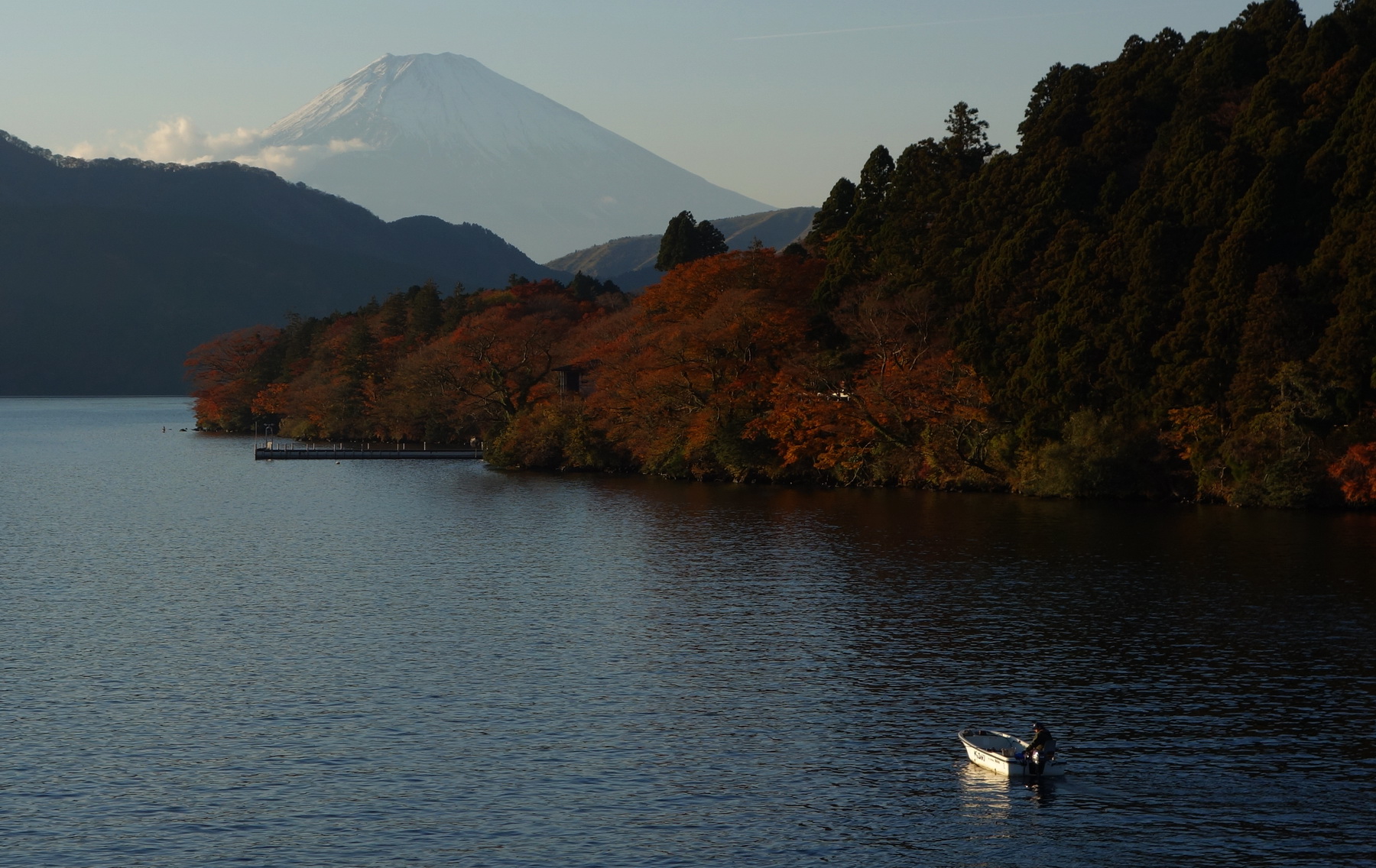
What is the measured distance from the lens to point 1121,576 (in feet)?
151

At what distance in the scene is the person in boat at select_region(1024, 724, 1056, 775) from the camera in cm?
2447

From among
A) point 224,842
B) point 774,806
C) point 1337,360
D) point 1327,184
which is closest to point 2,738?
point 224,842

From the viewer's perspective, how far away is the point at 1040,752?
24.5m

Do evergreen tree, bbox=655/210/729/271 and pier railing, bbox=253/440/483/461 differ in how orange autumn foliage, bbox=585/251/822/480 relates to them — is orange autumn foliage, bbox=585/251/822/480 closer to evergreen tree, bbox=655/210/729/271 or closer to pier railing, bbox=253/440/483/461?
pier railing, bbox=253/440/483/461

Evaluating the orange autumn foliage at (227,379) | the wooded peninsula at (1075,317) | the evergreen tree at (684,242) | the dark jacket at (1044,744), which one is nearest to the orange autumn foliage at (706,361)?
the wooded peninsula at (1075,317)

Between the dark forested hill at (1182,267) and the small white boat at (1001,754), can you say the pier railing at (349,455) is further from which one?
the small white boat at (1001,754)

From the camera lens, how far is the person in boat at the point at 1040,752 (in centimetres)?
2447

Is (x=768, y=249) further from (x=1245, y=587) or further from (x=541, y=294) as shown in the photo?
(x=1245, y=587)

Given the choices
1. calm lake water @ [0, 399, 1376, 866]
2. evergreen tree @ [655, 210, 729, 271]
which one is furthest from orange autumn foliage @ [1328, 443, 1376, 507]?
evergreen tree @ [655, 210, 729, 271]

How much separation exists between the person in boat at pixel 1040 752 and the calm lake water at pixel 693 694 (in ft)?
1.80

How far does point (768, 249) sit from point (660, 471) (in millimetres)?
18660

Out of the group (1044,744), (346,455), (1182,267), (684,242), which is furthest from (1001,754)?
(684,242)

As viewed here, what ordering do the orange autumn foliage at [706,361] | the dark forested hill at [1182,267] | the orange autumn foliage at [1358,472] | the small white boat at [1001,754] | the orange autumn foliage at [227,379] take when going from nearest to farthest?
1. the small white boat at [1001,754]
2. the orange autumn foliage at [1358,472]
3. the dark forested hill at [1182,267]
4. the orange autumn foliage at [706,361]
5. the orange autumn foliage at [227,379]

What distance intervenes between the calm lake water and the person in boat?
55 centimetres
